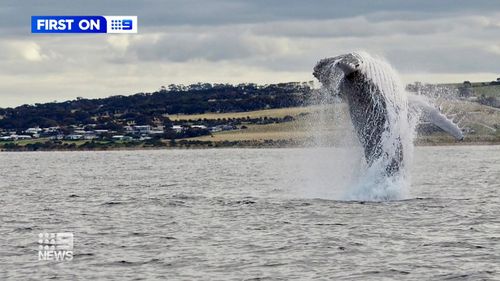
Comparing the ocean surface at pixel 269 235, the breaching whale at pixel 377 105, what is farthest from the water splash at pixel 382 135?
the ocean surface at pixel 269 235

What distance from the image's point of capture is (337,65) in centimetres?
3148

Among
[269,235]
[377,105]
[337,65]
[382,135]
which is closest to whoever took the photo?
[269,235]

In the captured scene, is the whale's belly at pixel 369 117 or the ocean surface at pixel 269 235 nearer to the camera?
the ocean surface at pixel 269 235

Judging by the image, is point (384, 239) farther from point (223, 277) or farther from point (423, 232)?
point (223, 277)

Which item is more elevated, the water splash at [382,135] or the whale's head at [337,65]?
the whale's head at [337,65]
